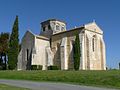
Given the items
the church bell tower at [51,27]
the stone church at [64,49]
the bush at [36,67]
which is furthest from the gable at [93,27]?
the bush at [36,67]

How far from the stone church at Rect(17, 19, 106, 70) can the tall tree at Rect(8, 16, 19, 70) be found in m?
4.98

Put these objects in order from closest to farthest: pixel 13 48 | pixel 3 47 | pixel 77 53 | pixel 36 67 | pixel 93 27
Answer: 1. pixel 77 53
2. pixel 13 48
3. pixel 36 67
4. pixel 93 27
5. pixel 3 47

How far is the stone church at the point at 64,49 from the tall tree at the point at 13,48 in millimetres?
4977

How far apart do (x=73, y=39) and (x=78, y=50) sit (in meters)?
4.29

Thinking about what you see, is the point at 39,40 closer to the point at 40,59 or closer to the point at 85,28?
the point at 40,59

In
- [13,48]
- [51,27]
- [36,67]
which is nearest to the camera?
[13,48]

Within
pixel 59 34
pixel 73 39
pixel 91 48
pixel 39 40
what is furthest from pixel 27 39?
pixel 91 48

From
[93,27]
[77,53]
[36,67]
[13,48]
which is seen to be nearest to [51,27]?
[93,27]

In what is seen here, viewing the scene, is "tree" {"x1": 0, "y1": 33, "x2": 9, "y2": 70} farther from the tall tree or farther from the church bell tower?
the tall tree

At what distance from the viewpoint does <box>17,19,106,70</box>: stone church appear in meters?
53.9

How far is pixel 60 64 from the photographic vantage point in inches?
2223

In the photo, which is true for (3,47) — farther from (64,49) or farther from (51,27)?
(64,49)

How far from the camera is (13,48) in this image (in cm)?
5281

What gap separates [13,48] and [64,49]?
11.4 m
